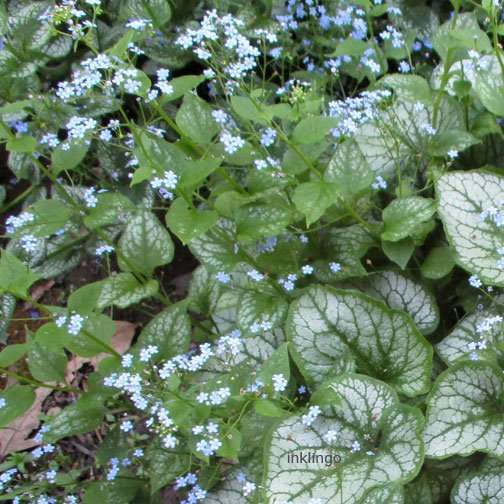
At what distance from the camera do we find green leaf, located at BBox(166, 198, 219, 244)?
7.54 feet

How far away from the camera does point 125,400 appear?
330cm

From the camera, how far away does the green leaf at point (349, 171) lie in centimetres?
Result: 272

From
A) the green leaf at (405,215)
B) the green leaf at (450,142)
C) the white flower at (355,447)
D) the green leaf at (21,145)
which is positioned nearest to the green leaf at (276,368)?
the white flower at (355,447)

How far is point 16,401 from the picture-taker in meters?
2.59

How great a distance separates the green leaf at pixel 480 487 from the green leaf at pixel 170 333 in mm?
1078

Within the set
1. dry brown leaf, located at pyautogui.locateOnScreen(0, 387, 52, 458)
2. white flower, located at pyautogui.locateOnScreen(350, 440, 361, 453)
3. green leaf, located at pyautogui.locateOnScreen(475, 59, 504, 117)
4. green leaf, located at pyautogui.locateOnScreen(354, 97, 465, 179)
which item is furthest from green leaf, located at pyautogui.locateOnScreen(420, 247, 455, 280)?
dry brown leaf, located at pyautogui.locateOnScreen(0, 387, 52, 458)

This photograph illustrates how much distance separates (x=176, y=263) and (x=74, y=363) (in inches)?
29.1

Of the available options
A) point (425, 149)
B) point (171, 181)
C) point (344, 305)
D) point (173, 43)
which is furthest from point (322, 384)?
point (173, 43)

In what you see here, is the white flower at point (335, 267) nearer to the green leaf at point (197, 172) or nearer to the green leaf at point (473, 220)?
the green leaf at point (473, 220)

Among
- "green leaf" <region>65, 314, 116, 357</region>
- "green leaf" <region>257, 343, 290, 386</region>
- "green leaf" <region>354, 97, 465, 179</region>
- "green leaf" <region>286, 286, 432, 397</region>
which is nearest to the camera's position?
"green leaf" <region>257, 343, 290, 386</region>

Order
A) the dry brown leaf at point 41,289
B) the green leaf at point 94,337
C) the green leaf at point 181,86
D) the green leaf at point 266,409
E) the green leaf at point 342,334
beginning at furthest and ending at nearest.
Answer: the dry brown leaf at point 41,289
the green leaf at point 342,334
the green leaf at point 94,337
the green leaf at point 181,86
the green leaf at point 266,409

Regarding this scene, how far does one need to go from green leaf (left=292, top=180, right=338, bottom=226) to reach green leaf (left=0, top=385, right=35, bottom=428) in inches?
46.2

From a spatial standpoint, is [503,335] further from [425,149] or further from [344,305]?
[425,149]

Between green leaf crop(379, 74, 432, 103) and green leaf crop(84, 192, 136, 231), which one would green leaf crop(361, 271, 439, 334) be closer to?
green leaf crop(379, 74, 432, 103)
